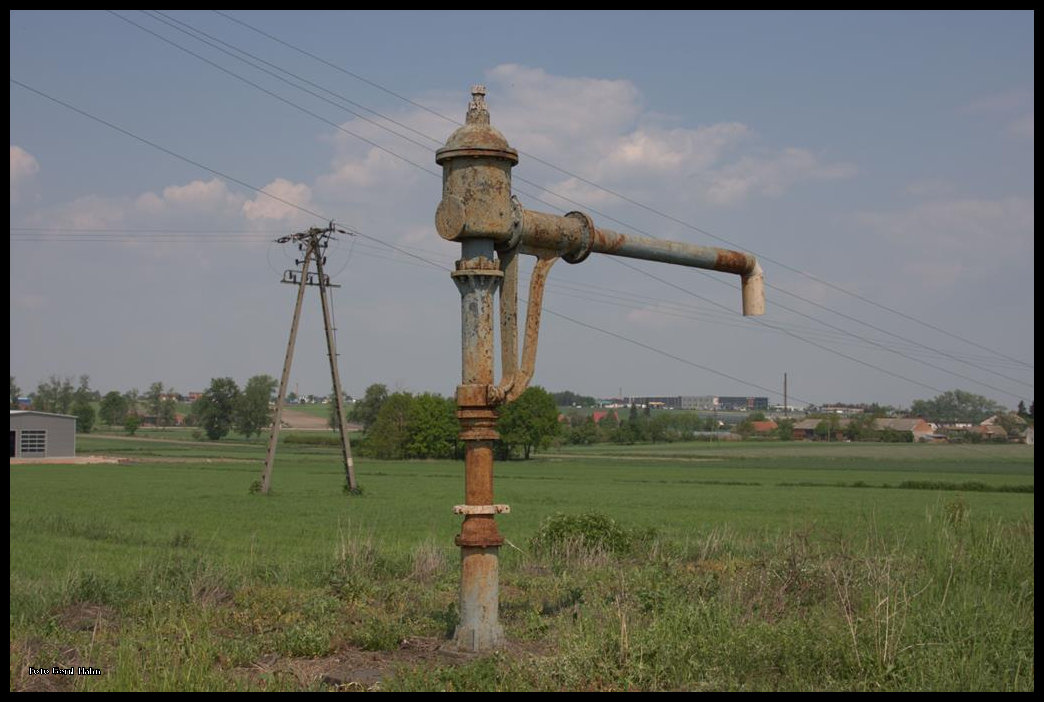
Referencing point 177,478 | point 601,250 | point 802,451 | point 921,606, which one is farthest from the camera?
point 802,451

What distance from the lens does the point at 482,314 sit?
714 centimetres

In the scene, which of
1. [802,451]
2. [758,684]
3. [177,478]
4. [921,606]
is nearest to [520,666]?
[758,684]

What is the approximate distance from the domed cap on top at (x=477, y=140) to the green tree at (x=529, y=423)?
279 feet

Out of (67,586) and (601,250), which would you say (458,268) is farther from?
(67,586)

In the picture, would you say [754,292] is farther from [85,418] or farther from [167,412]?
[167,412]

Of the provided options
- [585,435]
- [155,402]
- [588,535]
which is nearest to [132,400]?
[155,402]

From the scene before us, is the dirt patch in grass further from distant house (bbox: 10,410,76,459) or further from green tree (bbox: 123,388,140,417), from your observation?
green tree (bbox: 123,388,140,417)

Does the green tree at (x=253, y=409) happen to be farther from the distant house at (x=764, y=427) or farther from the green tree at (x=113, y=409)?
the distant house at (x=764, y=427)

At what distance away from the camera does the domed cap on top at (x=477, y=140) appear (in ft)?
23.5

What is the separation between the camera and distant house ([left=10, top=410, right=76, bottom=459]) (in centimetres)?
7606

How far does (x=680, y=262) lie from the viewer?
8.54 metres

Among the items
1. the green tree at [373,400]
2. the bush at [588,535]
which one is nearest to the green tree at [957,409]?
the green tree at [373,400]

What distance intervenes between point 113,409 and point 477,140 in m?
179
